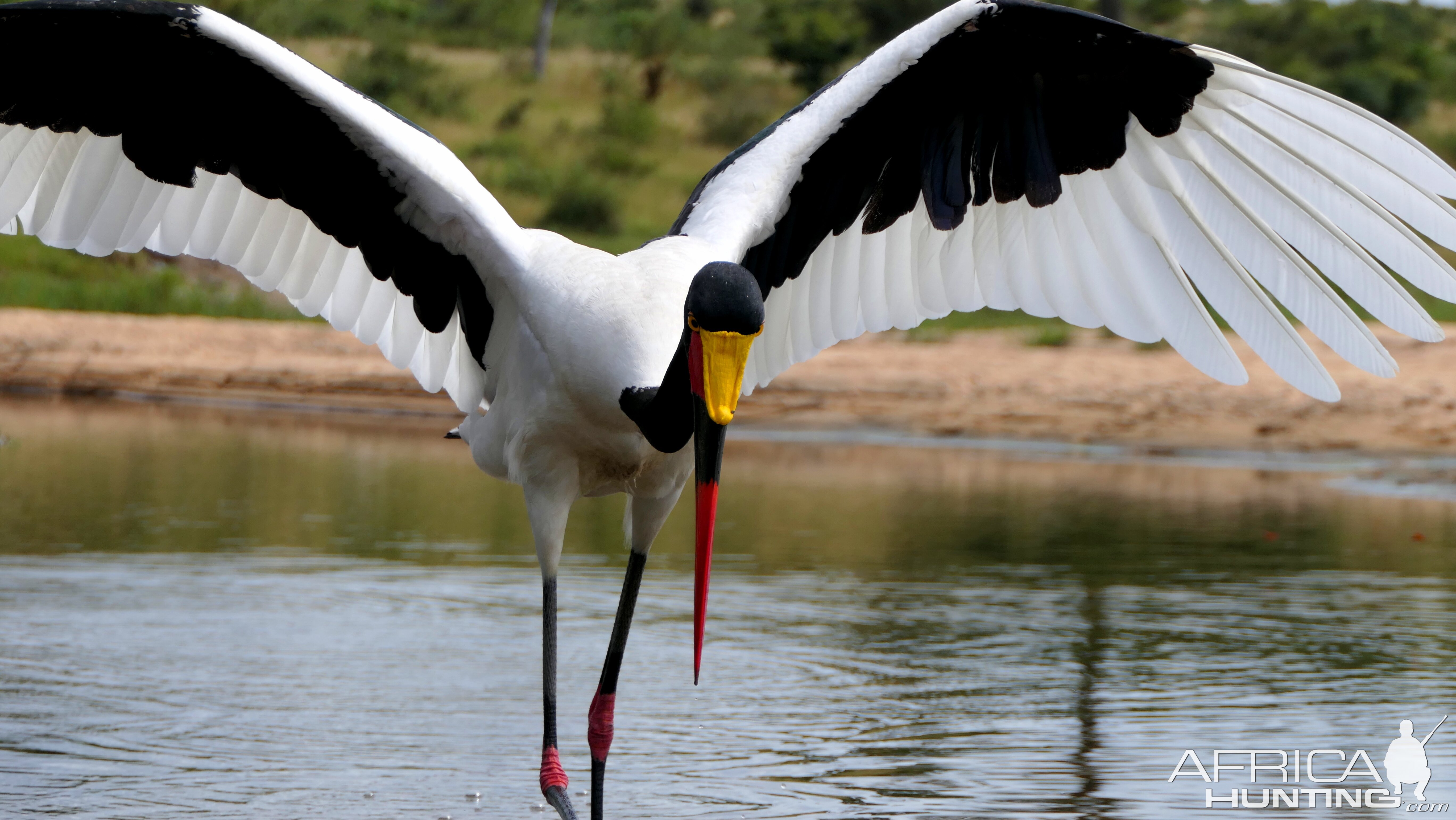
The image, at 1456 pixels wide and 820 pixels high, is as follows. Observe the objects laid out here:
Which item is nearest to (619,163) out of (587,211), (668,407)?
(587,211)

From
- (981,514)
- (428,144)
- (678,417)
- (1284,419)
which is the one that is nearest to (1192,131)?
(678,417)

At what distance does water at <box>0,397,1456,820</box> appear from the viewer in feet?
16.3

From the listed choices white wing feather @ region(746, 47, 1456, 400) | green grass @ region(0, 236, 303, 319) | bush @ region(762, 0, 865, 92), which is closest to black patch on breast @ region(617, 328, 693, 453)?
white wing feather @ region(746, 47, 1456, 400)

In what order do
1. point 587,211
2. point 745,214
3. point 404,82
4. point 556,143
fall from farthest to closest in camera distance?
1. point 404,82
2. point 556,143
3. point 587,211
4. point 745,214

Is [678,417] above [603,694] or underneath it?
above

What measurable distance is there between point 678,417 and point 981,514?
20.4ft

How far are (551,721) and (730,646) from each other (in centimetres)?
193

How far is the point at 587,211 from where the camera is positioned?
2622cm

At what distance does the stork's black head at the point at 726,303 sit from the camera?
3.79 m

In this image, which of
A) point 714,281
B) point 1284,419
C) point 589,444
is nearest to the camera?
point 714,281

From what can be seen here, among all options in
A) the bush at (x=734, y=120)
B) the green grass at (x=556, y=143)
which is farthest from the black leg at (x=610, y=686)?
the bush at (x=734, y=120)

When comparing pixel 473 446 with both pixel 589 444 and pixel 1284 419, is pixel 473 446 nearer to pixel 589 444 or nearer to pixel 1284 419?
pixel 589 444

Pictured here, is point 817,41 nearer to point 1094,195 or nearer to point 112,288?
point 112,288

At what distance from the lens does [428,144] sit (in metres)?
4.72
